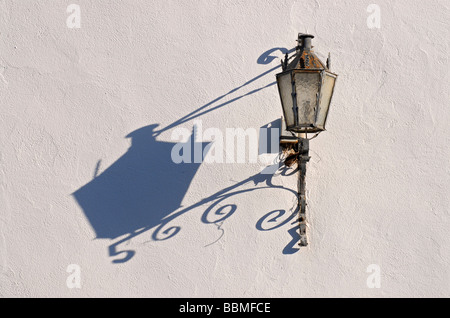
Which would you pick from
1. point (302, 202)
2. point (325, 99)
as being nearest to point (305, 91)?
point (325, 99)

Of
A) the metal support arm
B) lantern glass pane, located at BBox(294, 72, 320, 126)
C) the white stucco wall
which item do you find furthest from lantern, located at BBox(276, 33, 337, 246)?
the white stucco wall

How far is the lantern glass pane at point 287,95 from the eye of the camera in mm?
3240

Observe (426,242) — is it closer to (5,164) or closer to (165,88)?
(165,88)

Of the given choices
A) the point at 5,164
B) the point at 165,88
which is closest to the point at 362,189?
the point at 165,88

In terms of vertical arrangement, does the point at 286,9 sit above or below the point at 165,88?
above

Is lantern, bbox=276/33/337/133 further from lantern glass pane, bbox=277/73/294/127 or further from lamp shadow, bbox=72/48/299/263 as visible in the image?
lamp shadow, bbox=72/48/299/263

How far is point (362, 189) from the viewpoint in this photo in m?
3.64

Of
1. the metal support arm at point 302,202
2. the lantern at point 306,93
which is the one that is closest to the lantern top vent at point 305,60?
the lantern at point 306,93

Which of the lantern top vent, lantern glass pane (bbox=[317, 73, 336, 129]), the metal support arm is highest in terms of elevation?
the lantern top vent

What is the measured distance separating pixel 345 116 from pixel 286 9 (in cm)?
73

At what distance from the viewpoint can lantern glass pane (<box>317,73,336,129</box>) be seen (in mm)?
3242

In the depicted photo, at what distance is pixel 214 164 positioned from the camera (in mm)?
3666

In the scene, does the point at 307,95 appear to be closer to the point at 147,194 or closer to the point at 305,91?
the point at 305,91

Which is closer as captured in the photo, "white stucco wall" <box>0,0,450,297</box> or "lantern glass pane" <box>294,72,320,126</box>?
"lantern glass pane" <box>294,72,320,126</box>
